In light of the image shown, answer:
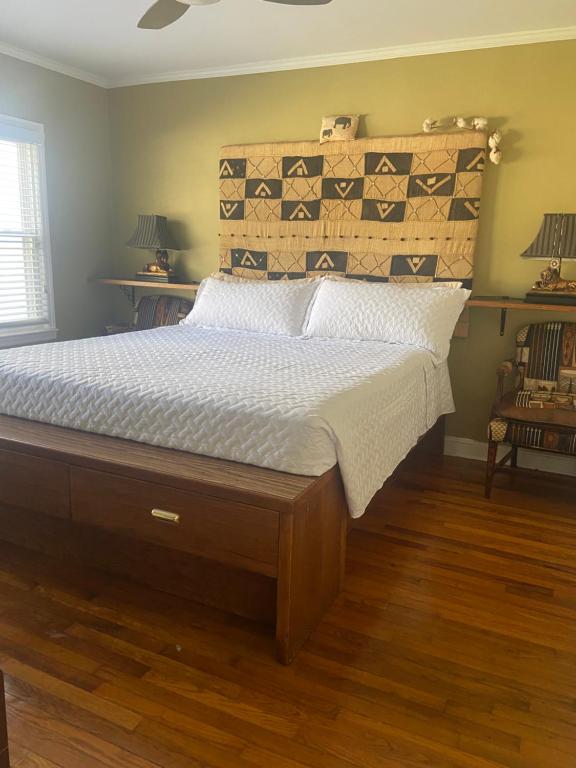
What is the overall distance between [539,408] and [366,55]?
7.30 ft

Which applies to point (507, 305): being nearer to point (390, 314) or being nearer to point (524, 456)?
point (390, 314)

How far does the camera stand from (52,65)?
379cm

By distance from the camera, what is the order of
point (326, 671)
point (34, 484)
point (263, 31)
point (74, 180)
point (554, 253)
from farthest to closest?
point (74, 180) → point (263, 31) → point (554, 253) → point (34, 484) → point (326, 671)

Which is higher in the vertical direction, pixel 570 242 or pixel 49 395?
pixel 570 242

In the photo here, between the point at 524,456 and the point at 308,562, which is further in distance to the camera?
the point at 524,456

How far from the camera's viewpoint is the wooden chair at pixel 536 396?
9.14ft

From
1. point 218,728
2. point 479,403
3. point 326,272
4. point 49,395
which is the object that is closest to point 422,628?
point 218,728

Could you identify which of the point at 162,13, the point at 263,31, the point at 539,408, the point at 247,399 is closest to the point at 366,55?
the point at 263,31

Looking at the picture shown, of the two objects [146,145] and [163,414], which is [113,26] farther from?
[163,414]

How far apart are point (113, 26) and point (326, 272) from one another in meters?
1.78

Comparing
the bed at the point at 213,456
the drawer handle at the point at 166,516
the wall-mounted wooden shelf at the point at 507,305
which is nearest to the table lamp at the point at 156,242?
the bed at the point at 213,456

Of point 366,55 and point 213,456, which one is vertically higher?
point 366,55

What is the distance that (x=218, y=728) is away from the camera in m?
1.51

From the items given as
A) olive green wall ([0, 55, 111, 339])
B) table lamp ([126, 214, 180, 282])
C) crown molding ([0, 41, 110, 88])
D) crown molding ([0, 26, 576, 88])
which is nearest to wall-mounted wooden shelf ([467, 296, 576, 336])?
crown molding ([0, 26, 576, 88])
